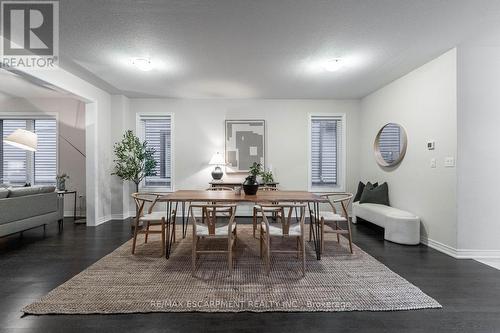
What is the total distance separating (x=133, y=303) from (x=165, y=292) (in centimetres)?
28

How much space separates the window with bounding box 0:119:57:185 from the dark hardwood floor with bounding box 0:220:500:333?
268 cm

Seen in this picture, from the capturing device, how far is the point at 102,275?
104 inches

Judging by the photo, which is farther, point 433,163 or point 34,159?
point 34,159

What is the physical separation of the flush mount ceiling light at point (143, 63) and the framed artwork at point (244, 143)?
2.24 m

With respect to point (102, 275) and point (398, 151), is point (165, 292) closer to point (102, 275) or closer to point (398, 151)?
point (102, 275)

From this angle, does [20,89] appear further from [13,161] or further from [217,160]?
[217,160]

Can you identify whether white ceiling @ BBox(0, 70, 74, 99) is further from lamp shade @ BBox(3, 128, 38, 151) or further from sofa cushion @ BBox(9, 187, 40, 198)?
sofa cushion @ BBox(9, 187, 40, 198)

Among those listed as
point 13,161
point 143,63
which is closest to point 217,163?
point 143,63

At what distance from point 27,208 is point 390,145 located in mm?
6133

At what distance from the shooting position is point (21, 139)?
15.0ft

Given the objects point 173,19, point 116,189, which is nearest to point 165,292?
point 173,19

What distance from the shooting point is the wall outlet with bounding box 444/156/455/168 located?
3289mm

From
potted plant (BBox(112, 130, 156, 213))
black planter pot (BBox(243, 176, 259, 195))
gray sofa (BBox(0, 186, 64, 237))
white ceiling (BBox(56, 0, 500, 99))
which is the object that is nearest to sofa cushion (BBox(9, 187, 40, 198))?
gray sofa (BBox(0, 186, 64, 237))

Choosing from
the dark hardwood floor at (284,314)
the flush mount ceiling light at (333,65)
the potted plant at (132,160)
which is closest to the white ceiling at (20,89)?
the potted plant at (132,160)
